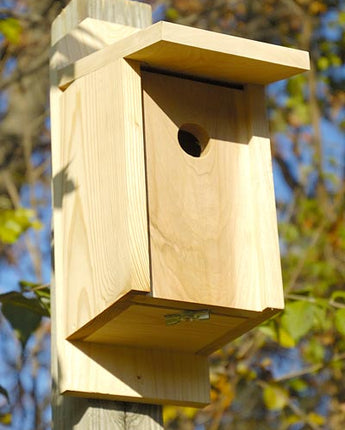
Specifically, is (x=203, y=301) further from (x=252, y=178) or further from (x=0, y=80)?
(x=0, y=80)

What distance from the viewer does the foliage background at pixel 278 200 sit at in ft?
20.1

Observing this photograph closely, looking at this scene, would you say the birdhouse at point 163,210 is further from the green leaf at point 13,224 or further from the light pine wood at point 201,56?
the green leaf at point 13,224

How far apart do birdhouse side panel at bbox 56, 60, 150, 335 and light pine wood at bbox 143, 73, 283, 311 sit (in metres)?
0.06

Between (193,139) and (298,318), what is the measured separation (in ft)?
2.20

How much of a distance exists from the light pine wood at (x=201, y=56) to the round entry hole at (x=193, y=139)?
0.14 meters

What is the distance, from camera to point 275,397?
551 cm

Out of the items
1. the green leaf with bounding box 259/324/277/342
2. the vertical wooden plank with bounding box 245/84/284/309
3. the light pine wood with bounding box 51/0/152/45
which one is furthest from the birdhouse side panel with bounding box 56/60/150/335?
the green leaf with bounding box 259/324/277/342

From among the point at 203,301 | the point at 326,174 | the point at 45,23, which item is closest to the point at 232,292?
the point at 203,301

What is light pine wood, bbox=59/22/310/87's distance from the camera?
2.83 m

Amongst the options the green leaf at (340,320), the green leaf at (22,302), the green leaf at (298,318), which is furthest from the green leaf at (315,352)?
the green leaf at (22,302)

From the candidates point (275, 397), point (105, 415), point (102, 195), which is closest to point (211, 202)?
point (102, 195)

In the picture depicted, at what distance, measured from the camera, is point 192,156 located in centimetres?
301

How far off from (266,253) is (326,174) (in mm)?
4699

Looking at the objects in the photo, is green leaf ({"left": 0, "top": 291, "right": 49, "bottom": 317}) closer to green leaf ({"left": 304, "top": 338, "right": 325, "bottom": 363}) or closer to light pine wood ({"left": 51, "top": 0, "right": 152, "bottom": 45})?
light pine wood ({"left": 51, "top": 0, "right": 152, "bottom": 45})
